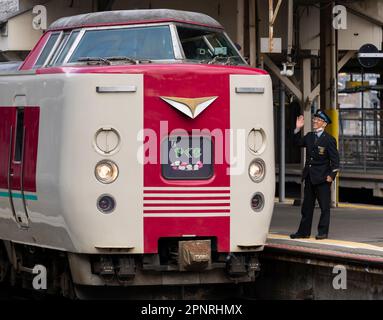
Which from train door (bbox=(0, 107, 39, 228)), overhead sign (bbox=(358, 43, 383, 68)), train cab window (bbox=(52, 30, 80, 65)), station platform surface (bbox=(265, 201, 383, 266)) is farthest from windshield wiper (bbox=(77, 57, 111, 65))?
overhead sign (bbox=(358, 43, 383, 68))

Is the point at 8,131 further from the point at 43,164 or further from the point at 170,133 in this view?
the point at 170,133

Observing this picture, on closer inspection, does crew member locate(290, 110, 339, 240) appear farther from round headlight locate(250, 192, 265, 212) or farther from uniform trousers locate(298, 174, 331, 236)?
round headlight locate(250, 192, 265, 212)

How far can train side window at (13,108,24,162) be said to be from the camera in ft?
34.6

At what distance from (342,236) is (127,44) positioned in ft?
12.0

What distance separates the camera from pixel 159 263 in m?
9.88

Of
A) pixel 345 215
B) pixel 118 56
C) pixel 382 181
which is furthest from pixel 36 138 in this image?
pixel 382 181

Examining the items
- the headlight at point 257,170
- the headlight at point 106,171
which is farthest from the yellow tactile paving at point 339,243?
the headlight at point 106,171

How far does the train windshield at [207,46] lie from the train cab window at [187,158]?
980 mm

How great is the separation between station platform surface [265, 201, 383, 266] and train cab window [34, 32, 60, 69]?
10.3 feet

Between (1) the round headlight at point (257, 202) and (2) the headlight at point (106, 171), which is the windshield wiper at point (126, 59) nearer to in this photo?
(2) the headlight at point (106, 171)

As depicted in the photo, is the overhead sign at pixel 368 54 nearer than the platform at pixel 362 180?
Yes

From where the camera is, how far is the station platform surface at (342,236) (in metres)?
10.5

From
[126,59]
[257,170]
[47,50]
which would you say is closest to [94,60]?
[126,59]

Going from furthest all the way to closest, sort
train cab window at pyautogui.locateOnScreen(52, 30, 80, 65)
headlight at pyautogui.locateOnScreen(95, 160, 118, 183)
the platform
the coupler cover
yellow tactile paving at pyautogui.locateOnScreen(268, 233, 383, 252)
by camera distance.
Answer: the platform
yellow tactile paving at pyautogui.locateOnScreen(268, 233, 383, 252)
train cab window at pyautogui.locateOnScreen(52, 30, 80, 65)
the coupler cover
headlight at pyautogui.locateOnScreen(95, 160, 118, 183)
